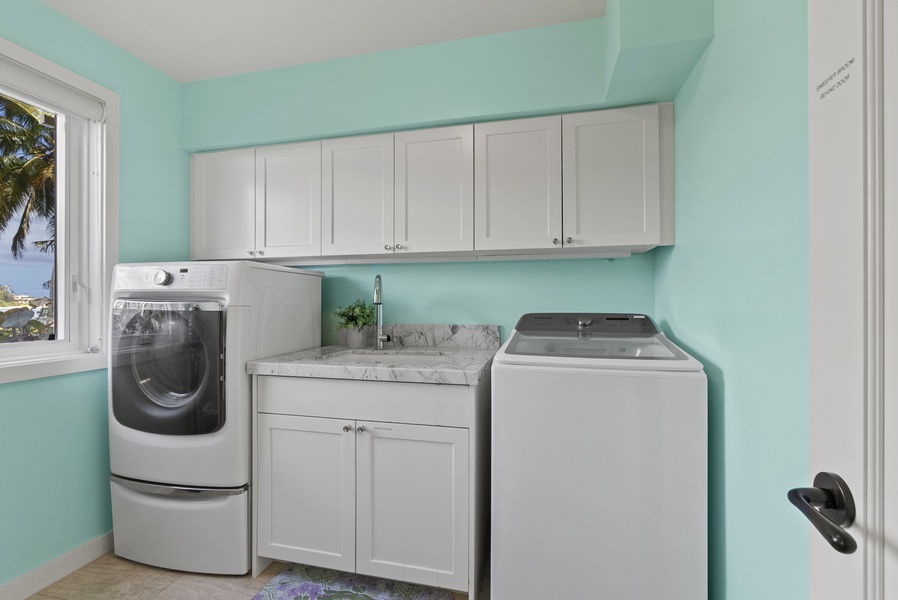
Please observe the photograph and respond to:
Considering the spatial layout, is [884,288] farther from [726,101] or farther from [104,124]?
[104,124]

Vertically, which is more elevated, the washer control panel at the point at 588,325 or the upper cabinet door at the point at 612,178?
the upper cabinet door at the point at 612,178

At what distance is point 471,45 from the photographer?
204cm

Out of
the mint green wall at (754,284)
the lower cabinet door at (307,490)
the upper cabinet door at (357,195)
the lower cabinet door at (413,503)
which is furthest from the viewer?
the upper cabinet door at (357,195)

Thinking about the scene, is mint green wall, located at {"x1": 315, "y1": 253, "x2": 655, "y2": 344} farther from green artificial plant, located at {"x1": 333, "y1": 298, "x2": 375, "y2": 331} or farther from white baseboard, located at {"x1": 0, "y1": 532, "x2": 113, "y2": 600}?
white baseboard, located at {"x1": 0, "y1": 532, "x2": 113, "y2": 600}

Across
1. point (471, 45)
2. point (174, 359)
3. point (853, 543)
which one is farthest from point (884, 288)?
point (174, 359)

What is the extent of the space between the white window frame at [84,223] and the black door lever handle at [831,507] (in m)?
2.54

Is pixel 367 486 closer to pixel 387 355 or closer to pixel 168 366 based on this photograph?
pixel 387 355

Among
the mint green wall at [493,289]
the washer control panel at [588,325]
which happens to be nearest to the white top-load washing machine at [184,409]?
the mint green wall at [493,289]

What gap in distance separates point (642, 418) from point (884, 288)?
0.93 m

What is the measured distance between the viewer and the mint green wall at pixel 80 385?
65.9 inches

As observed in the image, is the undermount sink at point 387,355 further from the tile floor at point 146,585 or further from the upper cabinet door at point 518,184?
the tile floor at point 146,585

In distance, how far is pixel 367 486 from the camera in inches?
66.0

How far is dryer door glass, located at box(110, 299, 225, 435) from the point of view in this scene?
1.76 meters

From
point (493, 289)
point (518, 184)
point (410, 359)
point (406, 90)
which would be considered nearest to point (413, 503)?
point (410, 359)
